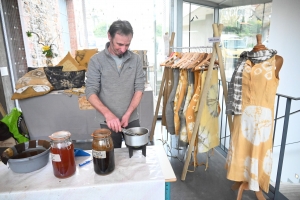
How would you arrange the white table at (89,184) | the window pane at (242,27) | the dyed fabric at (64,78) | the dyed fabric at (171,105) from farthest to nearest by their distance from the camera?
the window pane at (242,27)
the dyed fabric at (64,78)
the dyed fabric at (171,105)
the white table at (89,184)

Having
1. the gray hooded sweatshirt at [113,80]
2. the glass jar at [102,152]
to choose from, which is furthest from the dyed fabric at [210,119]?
the glass jar at [102,152]

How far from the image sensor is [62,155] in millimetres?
884

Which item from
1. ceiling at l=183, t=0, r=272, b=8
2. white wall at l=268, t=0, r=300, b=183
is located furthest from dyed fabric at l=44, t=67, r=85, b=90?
white wall at l=268, t=0, r=300, b=183

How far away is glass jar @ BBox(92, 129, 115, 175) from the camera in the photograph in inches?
35.5

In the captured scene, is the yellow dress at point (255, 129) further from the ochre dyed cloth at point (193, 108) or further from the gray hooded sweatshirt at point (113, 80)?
the gray hooded sweatshirt at point (113, 80)

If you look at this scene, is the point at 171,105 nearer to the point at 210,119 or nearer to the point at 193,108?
the point at 193,108

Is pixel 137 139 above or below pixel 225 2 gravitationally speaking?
below

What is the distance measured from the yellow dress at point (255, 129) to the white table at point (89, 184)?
83cm

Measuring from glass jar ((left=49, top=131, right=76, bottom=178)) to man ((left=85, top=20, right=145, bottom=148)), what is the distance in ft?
1.44

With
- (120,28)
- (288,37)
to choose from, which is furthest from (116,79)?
(288,37)

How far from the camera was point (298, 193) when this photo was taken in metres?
2.38

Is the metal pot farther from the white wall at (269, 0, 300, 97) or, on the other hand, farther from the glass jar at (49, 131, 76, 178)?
the white wall at (269, 0, 300, 97)

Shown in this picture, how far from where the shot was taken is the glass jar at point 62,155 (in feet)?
2.87

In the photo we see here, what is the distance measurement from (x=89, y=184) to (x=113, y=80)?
0.76 metres
